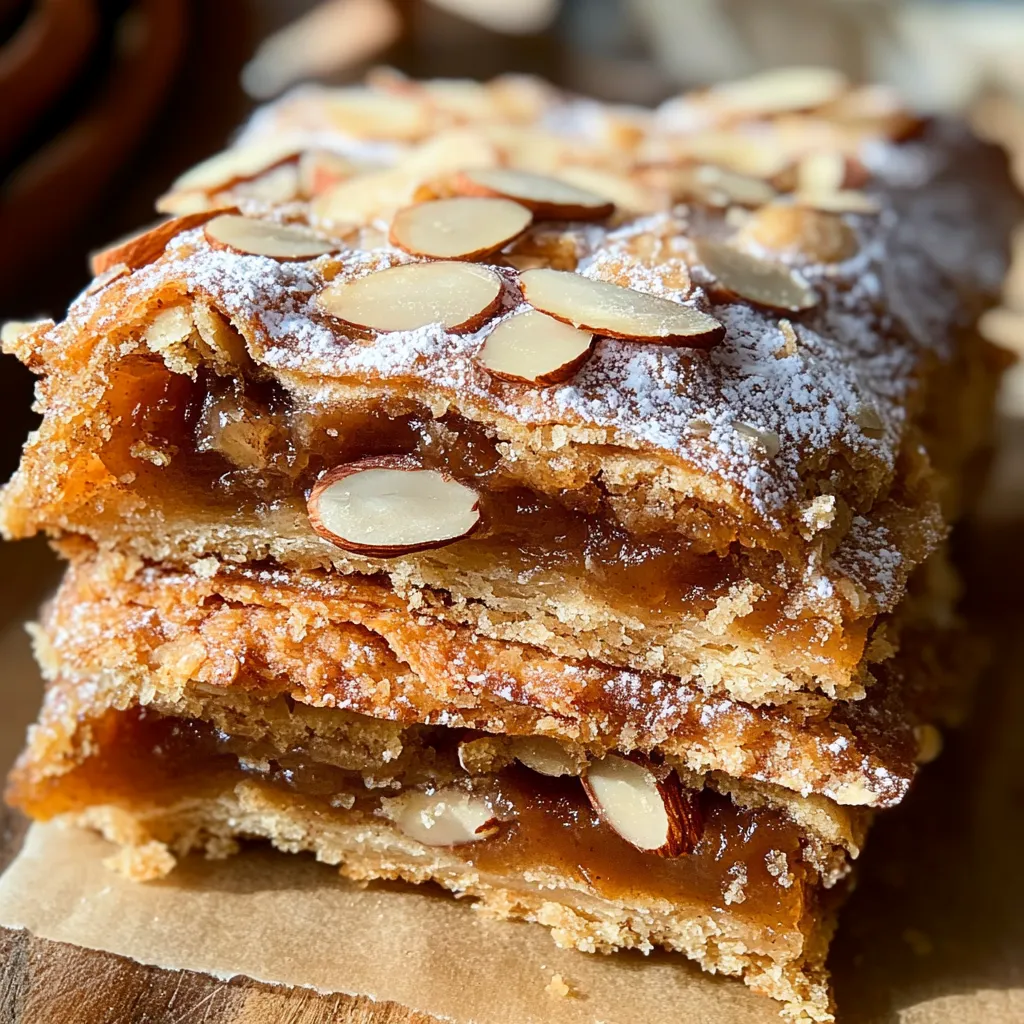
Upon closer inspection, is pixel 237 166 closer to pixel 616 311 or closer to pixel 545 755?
pixel 616 311

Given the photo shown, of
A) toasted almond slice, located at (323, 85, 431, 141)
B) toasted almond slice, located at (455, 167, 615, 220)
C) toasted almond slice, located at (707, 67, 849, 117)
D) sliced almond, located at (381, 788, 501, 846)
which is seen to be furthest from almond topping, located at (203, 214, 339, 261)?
toasted almond slice, located at (707, 67, 849, 117)

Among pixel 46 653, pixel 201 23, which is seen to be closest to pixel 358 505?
pixel 46 653

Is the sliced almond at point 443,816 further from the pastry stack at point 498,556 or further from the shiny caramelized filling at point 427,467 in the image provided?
the shiny caramelized filling at point 427,467

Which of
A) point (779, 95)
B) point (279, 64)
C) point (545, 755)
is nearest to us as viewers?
point (545, 755)

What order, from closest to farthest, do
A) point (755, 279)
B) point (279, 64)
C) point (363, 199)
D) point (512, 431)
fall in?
point (512, 431) → point (755, 279) → point (363, 199) → point (279, 64)

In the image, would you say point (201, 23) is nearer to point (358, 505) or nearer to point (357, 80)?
point (357, 80)

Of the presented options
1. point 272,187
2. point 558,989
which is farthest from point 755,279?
point 558,989
